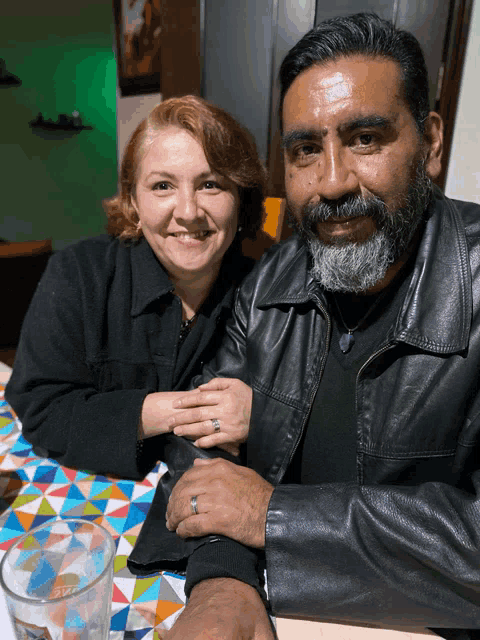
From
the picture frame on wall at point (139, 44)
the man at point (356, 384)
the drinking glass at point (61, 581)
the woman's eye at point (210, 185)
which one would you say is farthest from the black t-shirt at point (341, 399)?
the picture frame on wall at point (139, 44)

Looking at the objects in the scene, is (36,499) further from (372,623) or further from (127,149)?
(127,149)

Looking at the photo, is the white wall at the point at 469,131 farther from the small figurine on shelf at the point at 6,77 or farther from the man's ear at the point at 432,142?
the small figurine on shelf at the point at 6,77

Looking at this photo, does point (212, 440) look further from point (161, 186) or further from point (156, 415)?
point (161, 186)

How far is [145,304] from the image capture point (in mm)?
1250

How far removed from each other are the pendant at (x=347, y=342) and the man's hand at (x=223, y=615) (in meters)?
0.55

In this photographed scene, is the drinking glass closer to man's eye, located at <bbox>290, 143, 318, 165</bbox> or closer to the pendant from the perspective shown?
the pendant

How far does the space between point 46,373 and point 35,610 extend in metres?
0.77

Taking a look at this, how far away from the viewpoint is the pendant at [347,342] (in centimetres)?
107

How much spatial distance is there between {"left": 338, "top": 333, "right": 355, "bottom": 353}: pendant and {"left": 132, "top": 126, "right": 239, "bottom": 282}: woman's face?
0.42 meters

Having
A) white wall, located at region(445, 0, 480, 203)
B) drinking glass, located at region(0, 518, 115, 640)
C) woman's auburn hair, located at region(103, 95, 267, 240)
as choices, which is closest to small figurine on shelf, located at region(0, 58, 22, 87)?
woman's auburn hair, located at region(103, 95, 267, 240)

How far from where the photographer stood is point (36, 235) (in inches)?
228

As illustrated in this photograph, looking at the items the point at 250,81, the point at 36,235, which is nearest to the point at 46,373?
the point at 250,81

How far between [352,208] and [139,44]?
2889 millimetres

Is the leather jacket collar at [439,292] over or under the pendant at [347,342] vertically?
over
